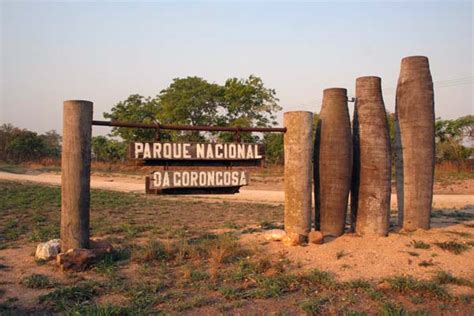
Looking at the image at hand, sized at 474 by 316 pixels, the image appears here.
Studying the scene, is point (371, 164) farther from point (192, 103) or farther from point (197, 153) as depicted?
point (192, 103)

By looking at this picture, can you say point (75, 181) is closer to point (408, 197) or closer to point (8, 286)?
point (8, 286)

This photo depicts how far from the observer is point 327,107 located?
7.54 metres

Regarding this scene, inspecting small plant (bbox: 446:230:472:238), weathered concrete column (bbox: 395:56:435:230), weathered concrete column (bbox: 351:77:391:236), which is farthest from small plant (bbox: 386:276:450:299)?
small plant (bbox: 446:230:472:238)

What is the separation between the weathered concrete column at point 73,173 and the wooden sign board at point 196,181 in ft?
3.47

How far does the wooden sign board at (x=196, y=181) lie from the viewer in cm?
693

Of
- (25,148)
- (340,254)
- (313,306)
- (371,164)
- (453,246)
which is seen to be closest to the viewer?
(313,306)

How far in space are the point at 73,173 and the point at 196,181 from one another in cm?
187

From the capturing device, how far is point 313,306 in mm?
4652

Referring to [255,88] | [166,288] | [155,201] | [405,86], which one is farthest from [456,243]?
[255,88]

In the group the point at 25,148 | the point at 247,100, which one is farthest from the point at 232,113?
the point at 25,148

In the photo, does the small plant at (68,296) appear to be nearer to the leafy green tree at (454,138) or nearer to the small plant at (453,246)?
the small plant at (453,246)

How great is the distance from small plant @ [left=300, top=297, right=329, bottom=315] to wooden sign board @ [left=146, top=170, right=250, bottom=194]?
9.36ft

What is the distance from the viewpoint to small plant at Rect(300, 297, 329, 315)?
15.1ft

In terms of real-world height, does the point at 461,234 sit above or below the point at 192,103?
below
